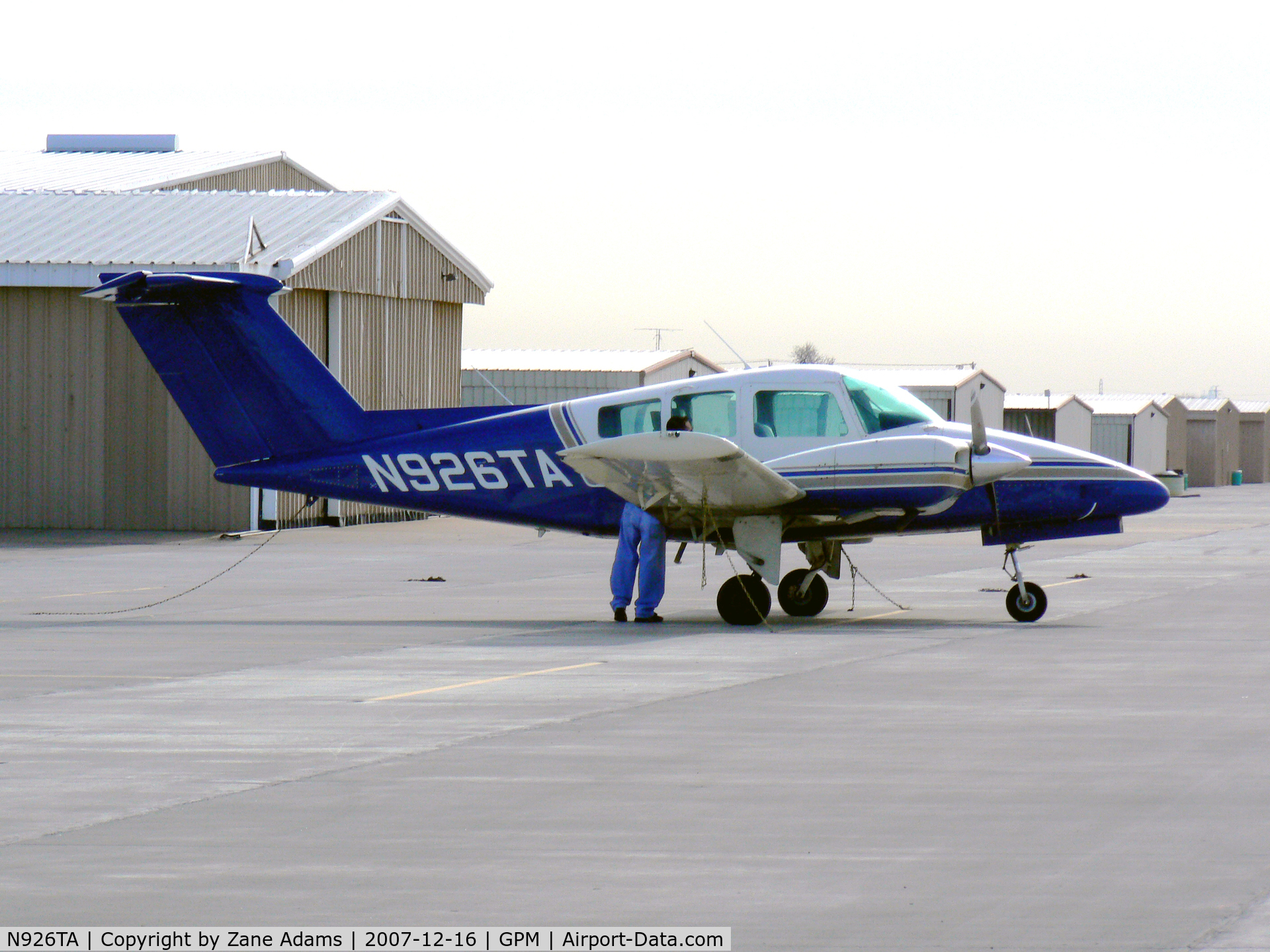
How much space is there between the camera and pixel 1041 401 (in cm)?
7888

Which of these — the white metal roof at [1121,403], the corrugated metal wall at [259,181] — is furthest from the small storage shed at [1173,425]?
the corrugated metal wall at [259,181]

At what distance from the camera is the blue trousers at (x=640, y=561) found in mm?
18109

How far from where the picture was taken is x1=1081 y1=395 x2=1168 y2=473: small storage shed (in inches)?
3223

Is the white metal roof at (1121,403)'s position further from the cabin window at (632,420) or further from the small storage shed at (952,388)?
the cabin window at (632,420)

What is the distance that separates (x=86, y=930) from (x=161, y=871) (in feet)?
2.89

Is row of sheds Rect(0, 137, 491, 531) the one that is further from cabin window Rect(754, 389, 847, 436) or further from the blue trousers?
cabin window Rect(754, 389, 847, 436)

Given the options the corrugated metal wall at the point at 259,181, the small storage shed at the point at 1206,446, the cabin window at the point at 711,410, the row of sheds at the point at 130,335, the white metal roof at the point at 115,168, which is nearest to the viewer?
the cabin window at the point at 711,410

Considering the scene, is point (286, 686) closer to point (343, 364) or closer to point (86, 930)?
point (86, 930)

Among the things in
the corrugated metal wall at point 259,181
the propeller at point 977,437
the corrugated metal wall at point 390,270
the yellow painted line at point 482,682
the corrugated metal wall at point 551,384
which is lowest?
the yellow painted line at point 482,682

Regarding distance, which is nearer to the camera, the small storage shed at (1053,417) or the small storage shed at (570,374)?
the small storage shed at (570,374)

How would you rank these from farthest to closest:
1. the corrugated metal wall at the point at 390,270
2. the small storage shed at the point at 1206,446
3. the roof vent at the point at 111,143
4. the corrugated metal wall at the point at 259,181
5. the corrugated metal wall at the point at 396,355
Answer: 1. the small storage shed at the point at 1206,446
2. the roof vent at the point at 111,143
3. the corrugated metal wall at the point at 259,181
4. the corrugated metal wall at the point at 396,355
5. the corrugated metal wall at the point at 390,270

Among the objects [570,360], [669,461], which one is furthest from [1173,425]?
[669,461]

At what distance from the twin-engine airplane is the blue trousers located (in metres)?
0.21

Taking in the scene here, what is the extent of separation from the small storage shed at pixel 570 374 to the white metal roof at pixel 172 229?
49.7 ft
